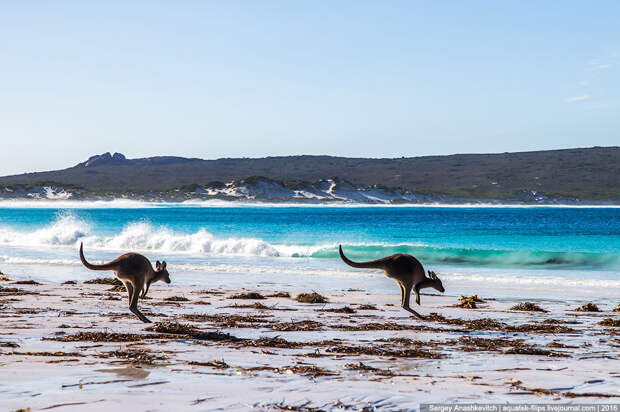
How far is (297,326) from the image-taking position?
9461 millimetres

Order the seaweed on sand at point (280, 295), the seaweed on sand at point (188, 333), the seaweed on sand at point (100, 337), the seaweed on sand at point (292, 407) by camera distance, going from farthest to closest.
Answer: the seaweed on sand at point (280, 295)
the seaweed on sand at point (188, 333)
the seaweed on sand at point (100, 337)
the seaweed on sand at point (292, 407)

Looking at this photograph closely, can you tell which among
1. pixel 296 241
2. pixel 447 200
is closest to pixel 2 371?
pixel 296 241

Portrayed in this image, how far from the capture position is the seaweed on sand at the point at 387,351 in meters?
7.30

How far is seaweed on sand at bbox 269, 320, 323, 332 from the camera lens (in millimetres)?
9247

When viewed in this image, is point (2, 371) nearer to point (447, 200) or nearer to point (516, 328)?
point (516, 328)

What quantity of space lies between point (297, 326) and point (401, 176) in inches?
5286

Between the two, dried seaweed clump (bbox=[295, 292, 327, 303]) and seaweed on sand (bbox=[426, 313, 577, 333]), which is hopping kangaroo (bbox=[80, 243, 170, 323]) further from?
dried seaweed clump (bbox=[295, 292, 327, 303])

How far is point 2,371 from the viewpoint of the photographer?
5.89 metres

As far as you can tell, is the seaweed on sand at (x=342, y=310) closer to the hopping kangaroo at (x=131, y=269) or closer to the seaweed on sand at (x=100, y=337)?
the hopping kangaroo at (x=131, y=269)

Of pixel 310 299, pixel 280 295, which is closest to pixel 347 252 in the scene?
pixel 280 295

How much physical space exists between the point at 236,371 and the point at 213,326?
10.5ft

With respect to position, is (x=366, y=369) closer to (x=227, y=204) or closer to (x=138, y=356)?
(x=138, y=356)

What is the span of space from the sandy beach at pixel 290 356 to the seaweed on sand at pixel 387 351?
24mm

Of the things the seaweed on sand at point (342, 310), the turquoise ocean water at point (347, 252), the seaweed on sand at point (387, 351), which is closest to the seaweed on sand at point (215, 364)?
the seaweed on sand at point (387, 351)
